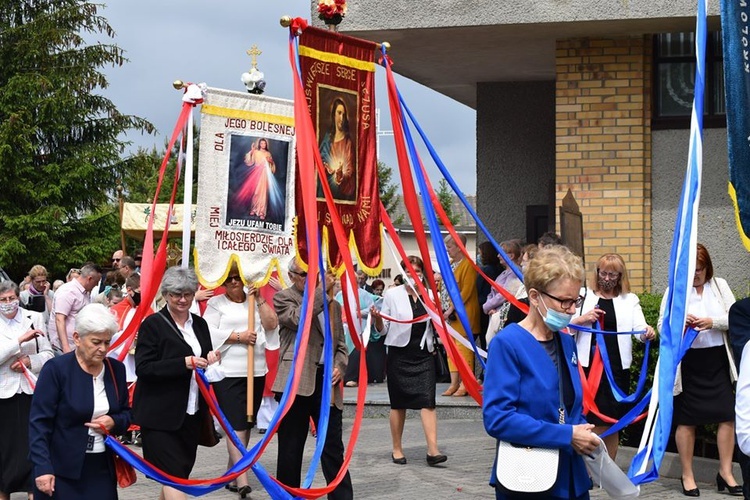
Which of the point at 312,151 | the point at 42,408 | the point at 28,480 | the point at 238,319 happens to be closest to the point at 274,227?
the point at 238,319

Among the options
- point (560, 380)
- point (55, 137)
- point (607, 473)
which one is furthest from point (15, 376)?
point (55, 137)

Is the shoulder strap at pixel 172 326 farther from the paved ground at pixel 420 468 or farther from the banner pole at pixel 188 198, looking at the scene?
the paved ground at pixel 420 468

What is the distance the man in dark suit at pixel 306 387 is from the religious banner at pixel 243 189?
492 millimetres

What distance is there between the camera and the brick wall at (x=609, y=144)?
45.1 ft

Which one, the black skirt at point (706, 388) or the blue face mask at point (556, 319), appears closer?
the blue face mask at point (556, 319)

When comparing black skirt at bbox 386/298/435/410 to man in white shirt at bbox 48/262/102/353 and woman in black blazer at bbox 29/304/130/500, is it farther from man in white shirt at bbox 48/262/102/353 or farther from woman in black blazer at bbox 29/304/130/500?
woman in black blazer at bbox 29/304/130/500

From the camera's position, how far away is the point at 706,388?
993 centimetres

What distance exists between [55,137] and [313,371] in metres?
31.8

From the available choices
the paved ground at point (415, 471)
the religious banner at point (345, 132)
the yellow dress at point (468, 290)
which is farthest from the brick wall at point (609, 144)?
the religious banner at point (345, 132)

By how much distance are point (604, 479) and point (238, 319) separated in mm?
5218

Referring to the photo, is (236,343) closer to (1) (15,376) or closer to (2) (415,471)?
(1) (15,376)

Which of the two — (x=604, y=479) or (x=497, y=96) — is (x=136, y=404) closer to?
(x=604, y=479)

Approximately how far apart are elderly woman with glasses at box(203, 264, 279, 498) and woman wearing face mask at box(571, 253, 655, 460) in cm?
247

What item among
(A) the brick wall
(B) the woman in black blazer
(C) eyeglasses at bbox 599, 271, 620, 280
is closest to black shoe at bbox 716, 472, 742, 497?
(C) eyeglasses at bbox 599, 271, 620, 280
